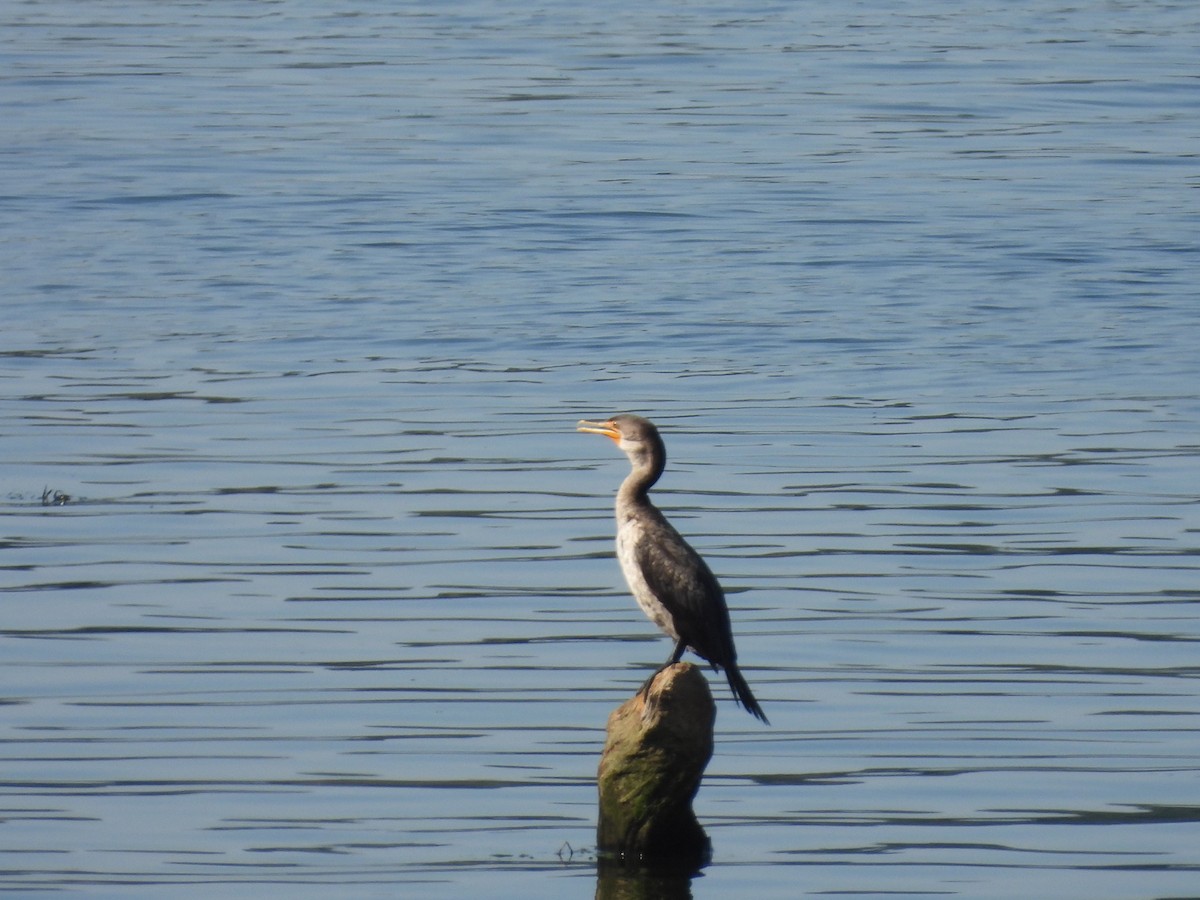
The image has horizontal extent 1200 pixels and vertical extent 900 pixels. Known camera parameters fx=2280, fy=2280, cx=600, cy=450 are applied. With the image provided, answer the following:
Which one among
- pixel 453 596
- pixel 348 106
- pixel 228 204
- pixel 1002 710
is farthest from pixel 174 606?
pixel 348 106

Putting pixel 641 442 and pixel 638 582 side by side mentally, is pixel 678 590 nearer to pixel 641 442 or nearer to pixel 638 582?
pixel 638 582

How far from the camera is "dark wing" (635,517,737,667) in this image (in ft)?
23.7

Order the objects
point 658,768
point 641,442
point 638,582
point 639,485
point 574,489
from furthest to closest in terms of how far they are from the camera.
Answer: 1. point 574,489
2. point 641,442
3. point 639,485
4. point 638,582
5. point 658,768

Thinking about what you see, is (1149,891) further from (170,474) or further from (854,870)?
(170,474)

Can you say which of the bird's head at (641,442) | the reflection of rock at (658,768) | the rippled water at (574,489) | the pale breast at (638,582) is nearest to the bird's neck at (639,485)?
the bird's head at (641,442)

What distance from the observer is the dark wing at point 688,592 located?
7211 mm

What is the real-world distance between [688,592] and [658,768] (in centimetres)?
56

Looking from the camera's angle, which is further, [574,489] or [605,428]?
[574,489]

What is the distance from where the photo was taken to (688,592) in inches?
284

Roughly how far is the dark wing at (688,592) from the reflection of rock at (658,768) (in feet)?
0.49

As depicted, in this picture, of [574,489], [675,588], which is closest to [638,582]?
[675,588]

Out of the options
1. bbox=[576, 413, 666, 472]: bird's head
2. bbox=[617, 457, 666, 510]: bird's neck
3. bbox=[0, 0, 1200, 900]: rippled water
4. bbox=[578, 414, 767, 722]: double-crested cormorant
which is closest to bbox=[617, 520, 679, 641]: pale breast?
bbox=[578, 414, 767, 722]: double-crested cormorant

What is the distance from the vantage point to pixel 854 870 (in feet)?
24.8

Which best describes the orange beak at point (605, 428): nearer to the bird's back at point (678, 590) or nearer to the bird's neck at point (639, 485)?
the bird's neck at point (639, 485)
